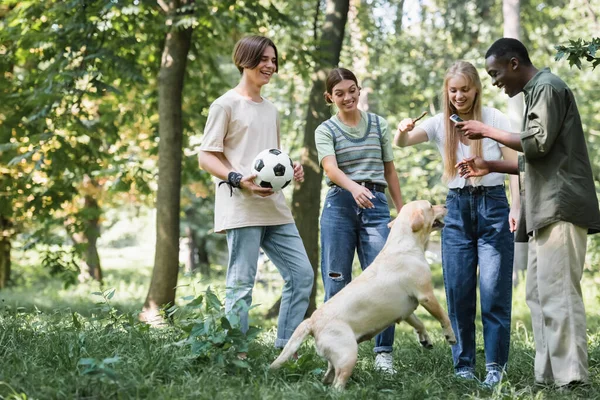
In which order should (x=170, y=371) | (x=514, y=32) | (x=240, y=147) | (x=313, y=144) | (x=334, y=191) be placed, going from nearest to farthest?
(x=170, y=371), (x=240, y=147), (x=334, y=191), (x=313, y=144), (x=514, y=32)

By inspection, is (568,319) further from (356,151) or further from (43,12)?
(43,12)

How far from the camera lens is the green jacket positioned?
4578 mm

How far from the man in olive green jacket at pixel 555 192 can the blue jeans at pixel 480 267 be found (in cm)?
39

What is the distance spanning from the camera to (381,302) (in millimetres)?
4598

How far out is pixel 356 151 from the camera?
18.3 feet

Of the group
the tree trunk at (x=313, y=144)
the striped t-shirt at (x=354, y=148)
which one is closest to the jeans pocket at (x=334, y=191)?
the striped t-shirt at (x=354, y=148)

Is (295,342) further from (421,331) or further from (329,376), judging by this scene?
(421,331)

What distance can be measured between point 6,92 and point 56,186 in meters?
1.65

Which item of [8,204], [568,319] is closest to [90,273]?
[8,204]

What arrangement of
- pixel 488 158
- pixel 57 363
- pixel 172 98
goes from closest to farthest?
pixel 57 363, pixel 488 158, pixel 172 98

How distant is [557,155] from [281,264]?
2.25m

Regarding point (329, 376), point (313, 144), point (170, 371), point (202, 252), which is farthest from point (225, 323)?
point (202, 252)

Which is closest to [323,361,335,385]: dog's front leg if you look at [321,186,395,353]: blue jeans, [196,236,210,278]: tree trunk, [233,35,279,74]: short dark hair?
[321,186,395,353]: blue jeans

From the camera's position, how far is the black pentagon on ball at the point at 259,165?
199 inches
